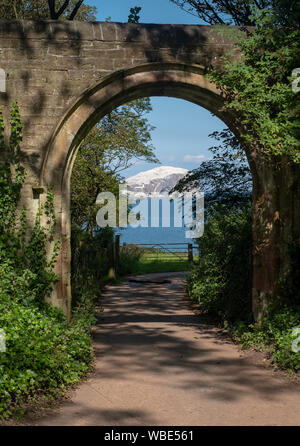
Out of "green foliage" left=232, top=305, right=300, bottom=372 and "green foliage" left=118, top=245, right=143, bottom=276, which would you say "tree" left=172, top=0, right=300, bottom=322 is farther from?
"green foliage" left=118, top=245, right=143, bottom=276

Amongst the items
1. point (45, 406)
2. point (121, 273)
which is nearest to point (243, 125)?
point (45, 406)

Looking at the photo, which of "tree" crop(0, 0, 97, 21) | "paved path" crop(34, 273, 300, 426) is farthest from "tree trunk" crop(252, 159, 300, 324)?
"tree" crop(0, 0, 97, 21)

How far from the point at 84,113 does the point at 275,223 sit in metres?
3.02

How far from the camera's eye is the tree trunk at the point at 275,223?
663 centimetres

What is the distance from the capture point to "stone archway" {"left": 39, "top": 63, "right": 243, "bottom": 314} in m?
6.57

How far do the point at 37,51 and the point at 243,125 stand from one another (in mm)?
2966

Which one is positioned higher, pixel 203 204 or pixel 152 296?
pixel 203 204

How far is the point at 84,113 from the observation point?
6.59 meters

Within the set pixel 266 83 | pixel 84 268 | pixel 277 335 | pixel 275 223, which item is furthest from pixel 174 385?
pixel 84 268

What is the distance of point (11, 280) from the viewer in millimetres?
6289

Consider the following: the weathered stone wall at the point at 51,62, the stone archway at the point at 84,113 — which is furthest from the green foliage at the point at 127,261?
the weathered stone wall at the point at 51,62

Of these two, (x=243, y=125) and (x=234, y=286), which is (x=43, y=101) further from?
(x=234, y=286)

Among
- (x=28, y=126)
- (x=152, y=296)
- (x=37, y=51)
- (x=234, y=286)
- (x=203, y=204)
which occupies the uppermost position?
(x=37, y=51)

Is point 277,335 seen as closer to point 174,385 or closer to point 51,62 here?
point 174,385
